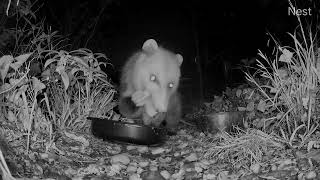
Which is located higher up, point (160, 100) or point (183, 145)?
point (160, 100)

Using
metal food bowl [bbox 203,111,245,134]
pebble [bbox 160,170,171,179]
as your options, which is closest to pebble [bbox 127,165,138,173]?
pebble [bbox 160,170,171,179]

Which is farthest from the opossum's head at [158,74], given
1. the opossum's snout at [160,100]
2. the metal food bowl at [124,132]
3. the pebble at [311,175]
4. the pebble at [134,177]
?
the pebble at [311,175]

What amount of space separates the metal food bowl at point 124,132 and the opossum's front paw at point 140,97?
0.24m

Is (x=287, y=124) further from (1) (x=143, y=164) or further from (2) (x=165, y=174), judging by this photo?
(1) (x=143, y=164)

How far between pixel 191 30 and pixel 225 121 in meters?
2.26

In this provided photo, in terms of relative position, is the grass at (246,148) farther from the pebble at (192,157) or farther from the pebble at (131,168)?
the pebble at (131,168)

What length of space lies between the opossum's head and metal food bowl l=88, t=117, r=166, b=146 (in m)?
0.23

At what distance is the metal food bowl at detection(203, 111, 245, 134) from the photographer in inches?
118

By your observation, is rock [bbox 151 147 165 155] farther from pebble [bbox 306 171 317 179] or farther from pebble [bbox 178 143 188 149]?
pebble [bbox 306 171 317 179]

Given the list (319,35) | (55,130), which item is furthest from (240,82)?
(55,130)

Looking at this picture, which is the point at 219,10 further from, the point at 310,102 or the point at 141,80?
the point at 310,102

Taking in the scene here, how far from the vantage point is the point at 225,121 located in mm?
3049

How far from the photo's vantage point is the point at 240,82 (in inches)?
190

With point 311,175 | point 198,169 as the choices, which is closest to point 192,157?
point 198,169
